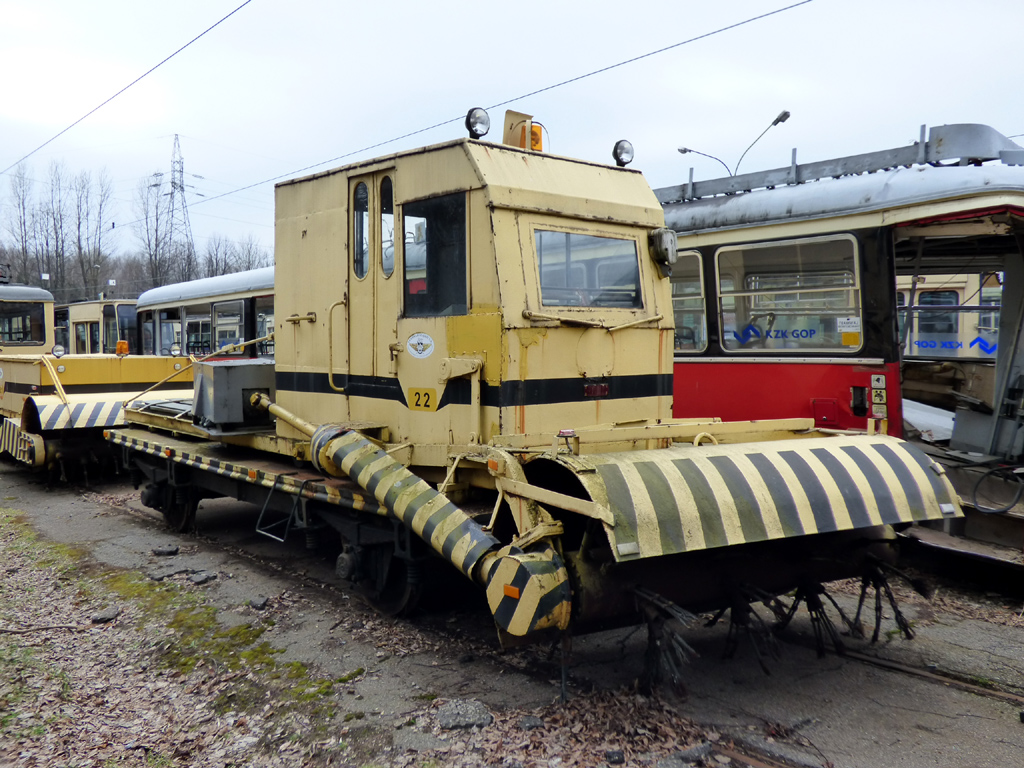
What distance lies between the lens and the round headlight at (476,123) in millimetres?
5051

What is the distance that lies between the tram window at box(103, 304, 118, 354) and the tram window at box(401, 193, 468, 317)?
15585 mm

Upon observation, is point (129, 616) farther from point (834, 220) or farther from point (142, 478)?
point (834, 220)


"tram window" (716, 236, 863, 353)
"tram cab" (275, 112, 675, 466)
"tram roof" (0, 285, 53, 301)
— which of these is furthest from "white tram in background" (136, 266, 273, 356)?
"tram window" (716, 236, 863, 353)

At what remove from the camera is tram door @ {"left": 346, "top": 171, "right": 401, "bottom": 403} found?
5.55 metres

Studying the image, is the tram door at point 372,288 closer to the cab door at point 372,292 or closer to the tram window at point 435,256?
the cab door at point 372,292

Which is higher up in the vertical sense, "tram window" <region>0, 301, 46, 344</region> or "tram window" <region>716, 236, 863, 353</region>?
"tram window" <region>0, 301, 46, 344</region>

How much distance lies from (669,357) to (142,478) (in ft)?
20.3

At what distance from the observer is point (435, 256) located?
5.20 m

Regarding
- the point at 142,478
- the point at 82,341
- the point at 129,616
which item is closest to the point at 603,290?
the point at 129,616

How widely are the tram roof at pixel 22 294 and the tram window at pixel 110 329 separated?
Answer: 8.47ft

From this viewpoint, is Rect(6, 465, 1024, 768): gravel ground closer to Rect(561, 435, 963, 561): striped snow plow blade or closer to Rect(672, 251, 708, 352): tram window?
Rect(561, 435, 963, 561): striped snow plow blade

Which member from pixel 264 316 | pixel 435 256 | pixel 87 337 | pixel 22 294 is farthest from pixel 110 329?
pixel 435 256

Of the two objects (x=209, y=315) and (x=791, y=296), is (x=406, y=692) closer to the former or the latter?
(x=791, y=296)

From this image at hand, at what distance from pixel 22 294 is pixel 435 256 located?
45.8 ft
